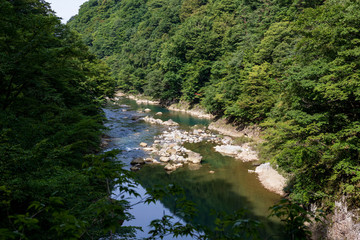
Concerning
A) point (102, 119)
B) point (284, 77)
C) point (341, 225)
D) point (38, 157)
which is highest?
point (284, 77)

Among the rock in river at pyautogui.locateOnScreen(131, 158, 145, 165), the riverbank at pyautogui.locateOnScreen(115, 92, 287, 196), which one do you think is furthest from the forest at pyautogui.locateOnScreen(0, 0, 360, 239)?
the rock in river at pyautogui.locateOnScreen(131, 158, 145, 165)

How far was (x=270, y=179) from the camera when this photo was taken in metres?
14.2

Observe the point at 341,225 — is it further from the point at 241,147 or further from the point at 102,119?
the point at 241,147

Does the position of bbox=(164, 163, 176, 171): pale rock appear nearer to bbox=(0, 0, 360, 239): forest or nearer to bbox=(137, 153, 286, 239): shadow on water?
bbox=(137, 153, 286, 239): shadow on water

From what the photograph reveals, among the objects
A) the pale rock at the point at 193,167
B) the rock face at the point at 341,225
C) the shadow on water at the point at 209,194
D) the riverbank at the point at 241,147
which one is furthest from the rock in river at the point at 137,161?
the rock face at the point at 341,225

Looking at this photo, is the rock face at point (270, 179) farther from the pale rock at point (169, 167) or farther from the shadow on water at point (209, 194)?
the pale rock at point (169, 167)

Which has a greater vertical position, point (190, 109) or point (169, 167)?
point (169, 167)

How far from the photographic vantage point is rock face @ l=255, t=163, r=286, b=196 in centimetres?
1340

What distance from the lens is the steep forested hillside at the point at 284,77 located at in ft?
29.1

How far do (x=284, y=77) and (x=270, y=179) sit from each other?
6.51 metres

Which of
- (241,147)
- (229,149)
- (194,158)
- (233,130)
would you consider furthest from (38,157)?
(233,130)

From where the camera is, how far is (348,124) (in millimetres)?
8898

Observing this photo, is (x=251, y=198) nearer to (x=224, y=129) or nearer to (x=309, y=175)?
(x=309, y=175)

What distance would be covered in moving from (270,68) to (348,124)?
14.7 m
